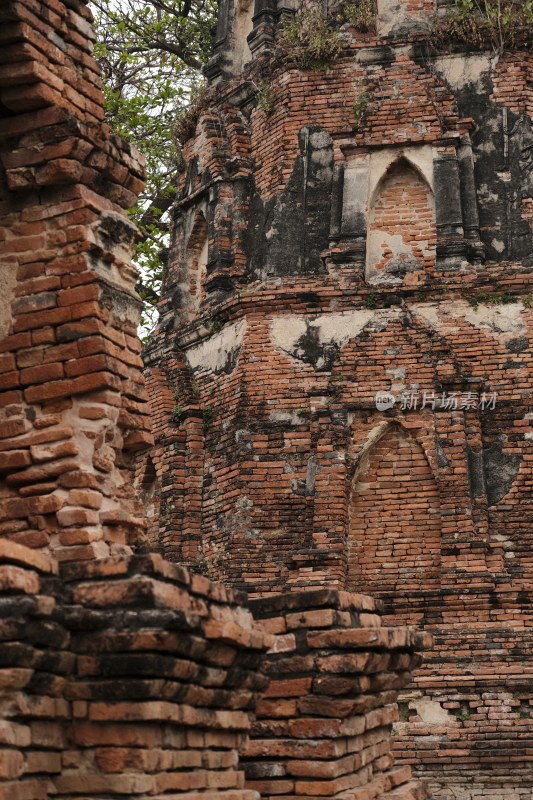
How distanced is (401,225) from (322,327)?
1464 millimetres

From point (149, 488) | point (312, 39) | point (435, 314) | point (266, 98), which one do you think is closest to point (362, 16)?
point (312, 39)

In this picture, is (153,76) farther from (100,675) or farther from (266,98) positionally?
(100,675)

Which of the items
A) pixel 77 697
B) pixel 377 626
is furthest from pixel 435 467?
pixel 77 697

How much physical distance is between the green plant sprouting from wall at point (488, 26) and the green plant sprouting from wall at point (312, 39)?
117 cm

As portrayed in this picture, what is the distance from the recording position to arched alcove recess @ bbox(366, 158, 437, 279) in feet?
46.3

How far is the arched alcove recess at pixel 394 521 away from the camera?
13031 millimetres

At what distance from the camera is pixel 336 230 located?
566 inches

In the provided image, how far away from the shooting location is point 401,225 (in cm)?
1431

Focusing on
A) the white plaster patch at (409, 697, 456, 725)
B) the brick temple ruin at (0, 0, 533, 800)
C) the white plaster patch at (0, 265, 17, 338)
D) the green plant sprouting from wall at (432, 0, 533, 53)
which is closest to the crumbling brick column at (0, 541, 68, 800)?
the brick temple ruin at (0, 0, 533, 800)

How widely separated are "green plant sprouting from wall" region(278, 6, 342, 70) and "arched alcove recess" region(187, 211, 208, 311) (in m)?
2.27

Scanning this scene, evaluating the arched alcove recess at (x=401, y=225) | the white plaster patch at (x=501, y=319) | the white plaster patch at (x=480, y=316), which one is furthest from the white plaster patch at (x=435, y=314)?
the arched alcove recess at (x=401, y=225)

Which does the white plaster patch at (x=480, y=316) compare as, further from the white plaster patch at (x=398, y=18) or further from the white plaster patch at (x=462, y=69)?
the white plaster patch at (x=398, y=18)

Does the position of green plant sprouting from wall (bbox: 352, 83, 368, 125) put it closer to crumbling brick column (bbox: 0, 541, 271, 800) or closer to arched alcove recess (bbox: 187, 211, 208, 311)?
arched alcove recess (bbox: 187, 211, 208, 311)

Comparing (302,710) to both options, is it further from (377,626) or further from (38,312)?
(38,312)
